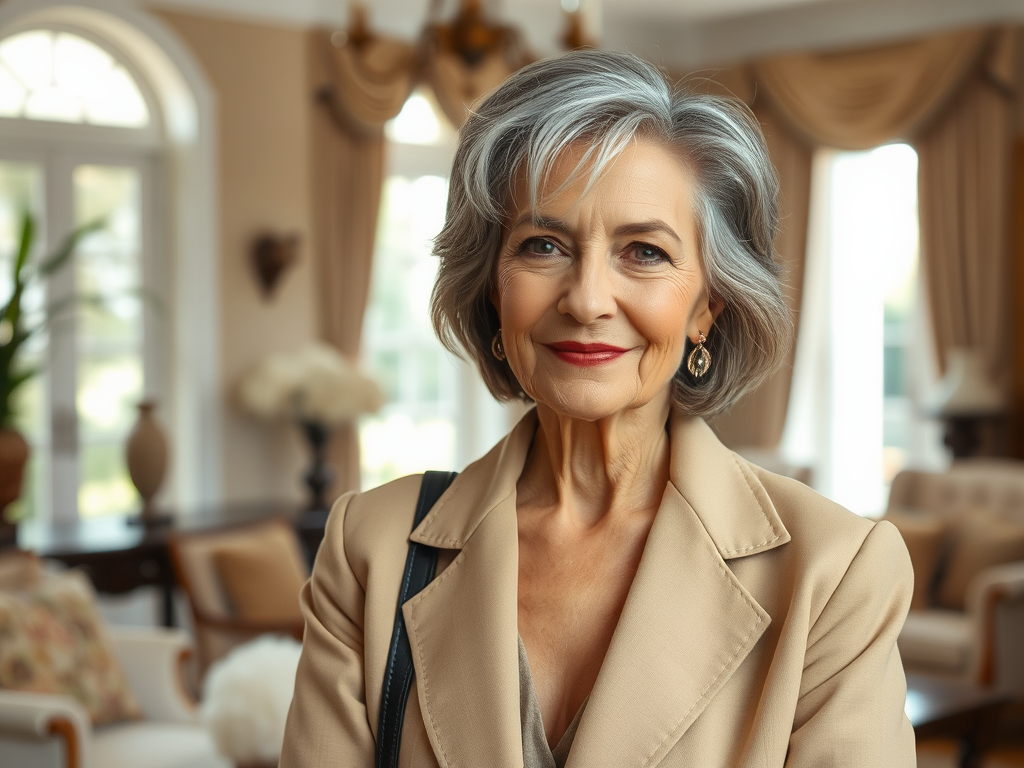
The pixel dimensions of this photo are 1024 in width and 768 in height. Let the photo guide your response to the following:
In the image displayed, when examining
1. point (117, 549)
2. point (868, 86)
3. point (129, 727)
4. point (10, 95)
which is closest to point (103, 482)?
point (117, 549)

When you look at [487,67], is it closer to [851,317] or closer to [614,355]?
[851,317]

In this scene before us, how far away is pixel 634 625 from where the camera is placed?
4.38 ft

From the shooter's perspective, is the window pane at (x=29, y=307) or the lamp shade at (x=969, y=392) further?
the lamp shade at (x=969, y=392)

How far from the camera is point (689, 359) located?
1480mm

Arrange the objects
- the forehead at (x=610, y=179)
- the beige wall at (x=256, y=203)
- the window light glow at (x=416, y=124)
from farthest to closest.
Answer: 1. the window light glow at (x=416, y=124)
2. the beige wall at (x=256, y=203)
3. the forehead at (x=610, y=179)

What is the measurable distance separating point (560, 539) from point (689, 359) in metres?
0.27

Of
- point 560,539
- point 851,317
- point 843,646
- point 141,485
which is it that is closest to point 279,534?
point 141,485

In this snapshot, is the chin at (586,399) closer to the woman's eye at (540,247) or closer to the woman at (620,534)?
the woman at (620,534)

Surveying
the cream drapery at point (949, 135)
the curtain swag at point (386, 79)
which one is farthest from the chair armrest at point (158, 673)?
the cream drapery at point (949, 135)

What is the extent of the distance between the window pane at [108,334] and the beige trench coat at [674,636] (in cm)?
478

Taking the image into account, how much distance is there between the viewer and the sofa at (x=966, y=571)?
4770mm

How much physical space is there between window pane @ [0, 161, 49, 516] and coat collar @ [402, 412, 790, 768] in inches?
183

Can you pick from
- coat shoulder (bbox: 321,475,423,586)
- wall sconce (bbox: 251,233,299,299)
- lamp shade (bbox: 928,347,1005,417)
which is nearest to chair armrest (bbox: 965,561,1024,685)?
lamp shade (bbox: 928,347,1005,417)

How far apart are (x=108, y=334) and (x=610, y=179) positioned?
5162 mm
